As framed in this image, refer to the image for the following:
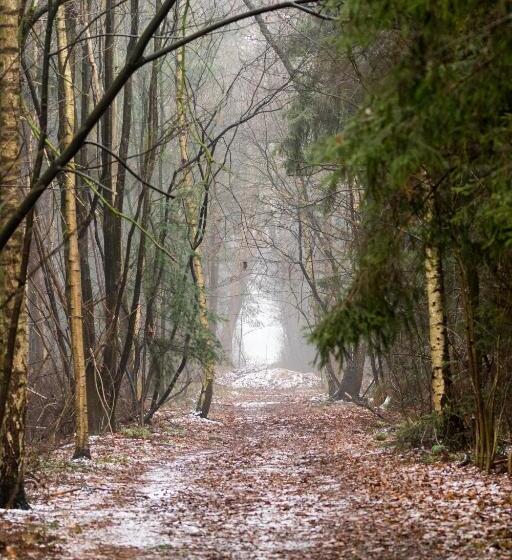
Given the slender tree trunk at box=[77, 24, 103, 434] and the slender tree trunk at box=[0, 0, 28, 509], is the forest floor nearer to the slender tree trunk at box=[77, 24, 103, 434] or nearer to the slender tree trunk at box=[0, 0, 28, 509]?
the slender tree trunk at box=[0, 0, 28, 509]

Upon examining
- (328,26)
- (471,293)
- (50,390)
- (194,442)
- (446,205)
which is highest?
(328,26)

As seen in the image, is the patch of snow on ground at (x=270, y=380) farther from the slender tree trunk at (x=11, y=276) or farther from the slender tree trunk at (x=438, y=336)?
the slender tree trunk at (x=11, y=276)

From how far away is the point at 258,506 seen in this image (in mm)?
7645

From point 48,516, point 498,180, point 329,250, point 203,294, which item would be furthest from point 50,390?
point 498,180

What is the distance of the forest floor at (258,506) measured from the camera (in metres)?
5.64

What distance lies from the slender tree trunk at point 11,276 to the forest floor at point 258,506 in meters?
0.42

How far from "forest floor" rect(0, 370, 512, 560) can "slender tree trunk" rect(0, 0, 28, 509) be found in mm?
424

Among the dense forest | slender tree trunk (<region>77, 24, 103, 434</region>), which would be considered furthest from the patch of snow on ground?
slender tree trunk (<region>77, 24, 103, 434</region>)

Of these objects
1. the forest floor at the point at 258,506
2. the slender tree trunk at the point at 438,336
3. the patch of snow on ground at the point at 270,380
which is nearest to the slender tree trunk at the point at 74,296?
the forest floor at the point at 258,506

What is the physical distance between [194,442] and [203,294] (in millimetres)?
3854

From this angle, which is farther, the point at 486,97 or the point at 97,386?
the point at 97,386

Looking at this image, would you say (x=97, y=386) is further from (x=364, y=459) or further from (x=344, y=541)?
(x=344, y=541)

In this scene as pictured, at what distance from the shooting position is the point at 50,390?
13242 mm

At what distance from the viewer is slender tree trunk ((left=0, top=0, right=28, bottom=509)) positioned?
667 centimetres
